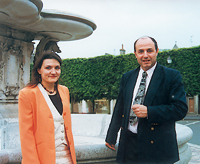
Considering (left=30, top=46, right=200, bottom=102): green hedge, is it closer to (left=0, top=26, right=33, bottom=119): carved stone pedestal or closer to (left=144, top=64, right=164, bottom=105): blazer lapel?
(left=0, top=26, right=33, bottom=119): carved stone pedestal

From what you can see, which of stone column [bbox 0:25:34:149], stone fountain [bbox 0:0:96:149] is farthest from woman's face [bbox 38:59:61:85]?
stone column [bbox 0:25:34:149]

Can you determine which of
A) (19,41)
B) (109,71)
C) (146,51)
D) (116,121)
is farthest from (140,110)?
(109,71)

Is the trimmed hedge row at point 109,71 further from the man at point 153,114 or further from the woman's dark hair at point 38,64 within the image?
the woman's dark hair at point 38,64

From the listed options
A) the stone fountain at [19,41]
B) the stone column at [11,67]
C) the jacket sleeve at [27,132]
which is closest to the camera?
the jacket sleeve at [27,132]

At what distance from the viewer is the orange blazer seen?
1.83 m

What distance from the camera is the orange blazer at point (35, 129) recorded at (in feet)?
6.01

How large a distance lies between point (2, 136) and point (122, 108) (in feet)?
8.49

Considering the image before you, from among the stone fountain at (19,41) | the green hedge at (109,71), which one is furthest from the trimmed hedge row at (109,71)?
the stone fountain at (19,41)

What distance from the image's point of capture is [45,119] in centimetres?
189

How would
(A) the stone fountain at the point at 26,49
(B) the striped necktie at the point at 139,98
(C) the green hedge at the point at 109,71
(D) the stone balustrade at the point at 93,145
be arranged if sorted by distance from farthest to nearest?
(C) the green hedge at the point at 109,71 → (A) the stone fountain at the point at 26,49 → (D) the stone balustrade at the point at 93,145 → (B) the striped necktie at the point at 139,98

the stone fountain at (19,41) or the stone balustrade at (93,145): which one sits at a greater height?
the stone fountain at (19,41)

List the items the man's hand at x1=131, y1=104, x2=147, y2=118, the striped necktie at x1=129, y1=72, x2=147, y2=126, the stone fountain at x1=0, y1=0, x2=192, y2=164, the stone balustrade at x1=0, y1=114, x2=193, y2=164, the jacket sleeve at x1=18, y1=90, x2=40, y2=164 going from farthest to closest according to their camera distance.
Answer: the stone fountain at x1=0, y1=0, x2=192, y2=164, the stone balustrade at x1=0, y1=114, x2=193, y2=164, the striped necktie at x1=129, y1=72, x2=147, y2=126, the man's hand at x1=131, y1=104, x2=147, y2=118, the jacket sleeve at x1=18, y1=90, x2=40, y2=164

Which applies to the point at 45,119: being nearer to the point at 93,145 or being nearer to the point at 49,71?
the point at 49,71

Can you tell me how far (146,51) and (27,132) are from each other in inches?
46.9
